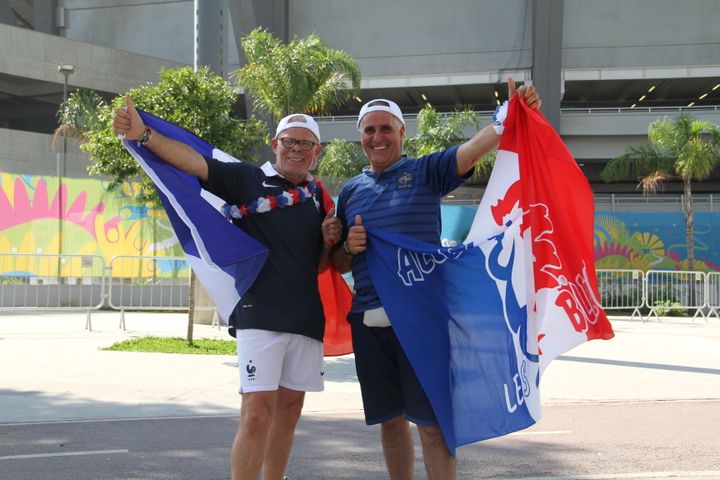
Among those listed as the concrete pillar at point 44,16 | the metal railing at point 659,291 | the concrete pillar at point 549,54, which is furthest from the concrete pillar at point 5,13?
the metal railing at point 659,291

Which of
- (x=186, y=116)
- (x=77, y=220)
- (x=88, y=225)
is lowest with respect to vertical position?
(x=88, y=225)

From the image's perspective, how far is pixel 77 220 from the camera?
20969 millimetres

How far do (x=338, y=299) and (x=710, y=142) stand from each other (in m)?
24.4

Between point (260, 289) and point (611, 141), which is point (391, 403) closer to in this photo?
point (260, 289)

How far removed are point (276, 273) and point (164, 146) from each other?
3.10 feet

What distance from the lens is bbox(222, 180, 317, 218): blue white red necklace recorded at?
4375mm

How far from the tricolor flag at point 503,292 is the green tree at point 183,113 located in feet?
26.0

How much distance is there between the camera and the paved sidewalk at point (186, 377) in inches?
318

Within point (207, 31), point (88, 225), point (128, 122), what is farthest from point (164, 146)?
point (88, 225)

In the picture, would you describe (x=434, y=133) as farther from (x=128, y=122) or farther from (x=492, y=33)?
(x=128, y=122)

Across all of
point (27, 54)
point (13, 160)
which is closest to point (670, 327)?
point (13, 160)

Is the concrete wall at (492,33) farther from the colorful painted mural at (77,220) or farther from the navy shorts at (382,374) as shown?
the navy shorts at (382,374)

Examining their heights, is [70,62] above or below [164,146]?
above

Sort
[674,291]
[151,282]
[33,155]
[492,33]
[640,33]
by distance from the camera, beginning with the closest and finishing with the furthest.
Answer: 1. [151,282]
2. [674,291]
3. [33,155]
4. [640,33]
5. [492,33]
